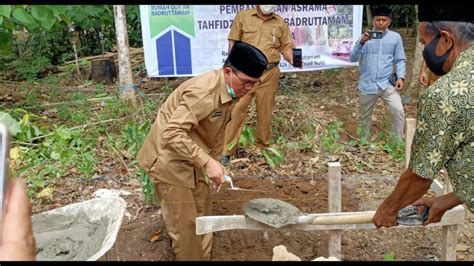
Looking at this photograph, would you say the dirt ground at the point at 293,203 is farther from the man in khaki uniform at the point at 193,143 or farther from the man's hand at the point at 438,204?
the man's hand at the point at 438,204

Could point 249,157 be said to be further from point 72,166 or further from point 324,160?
point 72,166

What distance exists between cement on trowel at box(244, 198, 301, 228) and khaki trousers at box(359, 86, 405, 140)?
2.82 m

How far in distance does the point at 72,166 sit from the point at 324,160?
2.62 metres

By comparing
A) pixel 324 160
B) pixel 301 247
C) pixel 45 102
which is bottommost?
pixel 301 247

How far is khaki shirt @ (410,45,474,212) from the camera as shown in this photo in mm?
1985

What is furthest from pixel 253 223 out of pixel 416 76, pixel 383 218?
pixel 416 76

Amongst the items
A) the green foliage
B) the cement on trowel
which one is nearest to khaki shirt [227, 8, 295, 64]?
the green foliage

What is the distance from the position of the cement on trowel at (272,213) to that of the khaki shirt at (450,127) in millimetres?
1286

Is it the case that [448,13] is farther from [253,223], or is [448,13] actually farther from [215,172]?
[253,223]

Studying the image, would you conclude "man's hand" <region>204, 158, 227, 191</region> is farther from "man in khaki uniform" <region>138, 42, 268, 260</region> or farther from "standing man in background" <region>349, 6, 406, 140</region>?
"standing man in background" <region>349, 6, 406, 140</region>

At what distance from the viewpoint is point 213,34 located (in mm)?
6730

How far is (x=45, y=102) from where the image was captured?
771 centimetres

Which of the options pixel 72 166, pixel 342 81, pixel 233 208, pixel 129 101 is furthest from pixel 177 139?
pixel 342 81

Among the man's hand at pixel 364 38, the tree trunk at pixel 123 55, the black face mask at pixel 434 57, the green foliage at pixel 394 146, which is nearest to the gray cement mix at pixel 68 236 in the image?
the black face mask at pixel 434 57
